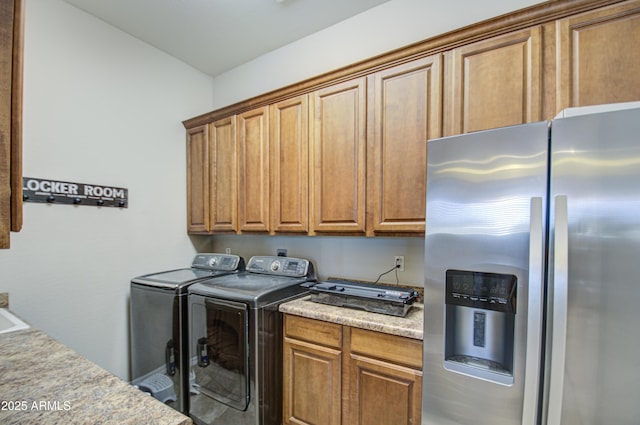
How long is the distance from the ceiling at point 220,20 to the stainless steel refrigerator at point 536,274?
1.67 meters

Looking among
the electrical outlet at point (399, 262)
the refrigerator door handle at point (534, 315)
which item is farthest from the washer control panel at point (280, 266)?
the refrigerator door handle at point (534, 315)

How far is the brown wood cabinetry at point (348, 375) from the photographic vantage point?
4.72ft

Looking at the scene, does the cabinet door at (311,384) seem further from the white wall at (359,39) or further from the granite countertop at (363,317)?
the white wall at (359,39)

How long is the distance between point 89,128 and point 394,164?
7.59 feet

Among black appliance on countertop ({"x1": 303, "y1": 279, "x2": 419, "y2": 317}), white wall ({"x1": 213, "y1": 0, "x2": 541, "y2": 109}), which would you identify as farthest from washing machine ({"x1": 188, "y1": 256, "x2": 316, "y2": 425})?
white wall ({"x1": 213, "y1": 0, "x2": 541, "y2": 109})

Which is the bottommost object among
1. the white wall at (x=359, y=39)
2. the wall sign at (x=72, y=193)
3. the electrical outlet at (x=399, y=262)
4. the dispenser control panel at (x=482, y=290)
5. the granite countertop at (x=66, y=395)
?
the granite countertop at (x=66, y=395)

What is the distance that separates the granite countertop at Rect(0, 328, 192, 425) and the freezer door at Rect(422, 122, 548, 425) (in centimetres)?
102

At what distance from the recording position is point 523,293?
1.04 metres

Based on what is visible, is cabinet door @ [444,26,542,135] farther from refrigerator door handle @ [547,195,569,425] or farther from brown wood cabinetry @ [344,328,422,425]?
brown wood cabinetry @ [344,328,422,425]

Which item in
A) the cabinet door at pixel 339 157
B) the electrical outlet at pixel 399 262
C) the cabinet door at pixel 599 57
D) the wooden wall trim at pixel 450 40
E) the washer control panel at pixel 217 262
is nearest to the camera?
the cabinet door at pixel 599 57

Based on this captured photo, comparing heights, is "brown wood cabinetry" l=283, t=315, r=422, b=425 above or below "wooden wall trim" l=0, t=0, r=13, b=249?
below

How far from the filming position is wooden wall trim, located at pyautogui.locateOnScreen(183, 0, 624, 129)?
1.31m

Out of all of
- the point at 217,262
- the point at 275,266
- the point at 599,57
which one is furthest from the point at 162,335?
the point at 599,57

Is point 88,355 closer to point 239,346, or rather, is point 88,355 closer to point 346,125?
point 239,346
